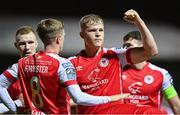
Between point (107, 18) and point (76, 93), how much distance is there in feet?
24.5

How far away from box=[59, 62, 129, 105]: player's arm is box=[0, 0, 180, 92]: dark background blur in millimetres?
6760

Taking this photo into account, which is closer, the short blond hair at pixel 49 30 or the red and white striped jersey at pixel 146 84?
the short blond hair at pixel 49 30

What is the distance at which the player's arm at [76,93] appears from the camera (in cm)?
421

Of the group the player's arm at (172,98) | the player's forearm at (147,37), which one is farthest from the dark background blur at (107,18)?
the player's forearm at (147,37)

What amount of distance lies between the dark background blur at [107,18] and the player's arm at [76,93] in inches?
266

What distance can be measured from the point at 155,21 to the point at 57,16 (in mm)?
2112

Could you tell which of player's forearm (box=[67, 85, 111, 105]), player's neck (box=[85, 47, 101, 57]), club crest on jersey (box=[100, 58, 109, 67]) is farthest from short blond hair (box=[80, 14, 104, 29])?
player's forearm (box=[67, 85, 111, 105])

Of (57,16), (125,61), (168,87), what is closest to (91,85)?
(125,61)

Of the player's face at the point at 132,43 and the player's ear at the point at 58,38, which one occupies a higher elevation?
the player's ear at the point at 58,38

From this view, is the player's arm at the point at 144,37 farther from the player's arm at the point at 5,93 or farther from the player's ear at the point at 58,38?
the player's arm at the point at 5,93

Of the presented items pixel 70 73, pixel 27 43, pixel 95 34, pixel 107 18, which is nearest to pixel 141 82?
pixel 95 34

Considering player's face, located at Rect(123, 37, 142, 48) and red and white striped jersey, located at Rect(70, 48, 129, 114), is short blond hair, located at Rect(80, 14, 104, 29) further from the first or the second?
player's face, located at Rect(123, 37, 142, 48)

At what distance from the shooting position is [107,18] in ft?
38.0

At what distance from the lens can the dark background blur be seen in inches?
443
